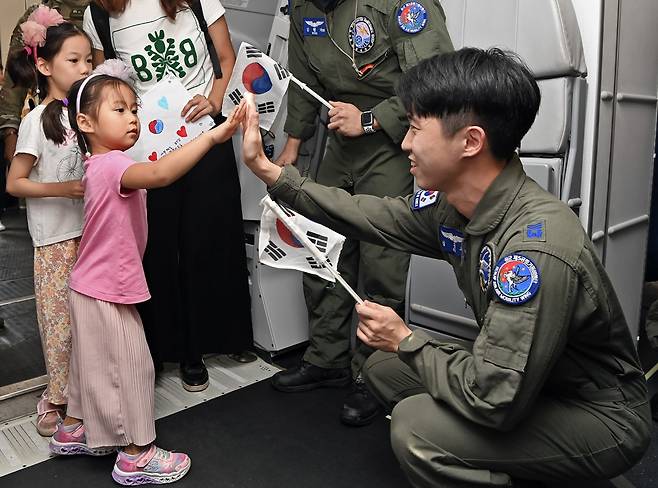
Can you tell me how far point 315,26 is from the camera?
221 cm

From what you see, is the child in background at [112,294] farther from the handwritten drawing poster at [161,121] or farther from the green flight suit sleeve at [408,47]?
the green flight suit sleeve at [408,47]

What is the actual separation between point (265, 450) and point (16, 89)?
1.74 meters

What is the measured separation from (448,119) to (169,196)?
1.35m

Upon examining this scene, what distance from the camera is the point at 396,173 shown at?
7.09 ft

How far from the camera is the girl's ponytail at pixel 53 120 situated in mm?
1896

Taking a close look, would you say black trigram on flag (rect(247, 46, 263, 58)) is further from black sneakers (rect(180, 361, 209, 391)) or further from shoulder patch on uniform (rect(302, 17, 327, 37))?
black sneakers (rect(180, 361, 209, 391))

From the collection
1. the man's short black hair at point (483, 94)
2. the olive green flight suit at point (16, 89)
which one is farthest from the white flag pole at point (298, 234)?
the olive green flight suit at point (16, 89)

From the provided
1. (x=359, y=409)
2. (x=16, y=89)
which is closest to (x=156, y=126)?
(x=16, y=89)

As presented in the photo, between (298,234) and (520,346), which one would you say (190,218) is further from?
(520,346)

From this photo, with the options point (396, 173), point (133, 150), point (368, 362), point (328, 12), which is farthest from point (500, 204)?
point (133, 150)

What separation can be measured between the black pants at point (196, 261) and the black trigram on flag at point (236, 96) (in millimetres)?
197

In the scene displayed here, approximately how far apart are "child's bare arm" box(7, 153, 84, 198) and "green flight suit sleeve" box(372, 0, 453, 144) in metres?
1.03

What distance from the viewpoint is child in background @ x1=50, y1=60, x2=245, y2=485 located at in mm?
1748

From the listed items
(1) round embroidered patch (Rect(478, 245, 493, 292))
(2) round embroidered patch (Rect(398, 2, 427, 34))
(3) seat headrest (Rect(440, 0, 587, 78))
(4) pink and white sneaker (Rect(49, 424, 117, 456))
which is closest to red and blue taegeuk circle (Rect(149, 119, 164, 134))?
(2) round embroidered patch (Rect(398, 2, 427, 34))
